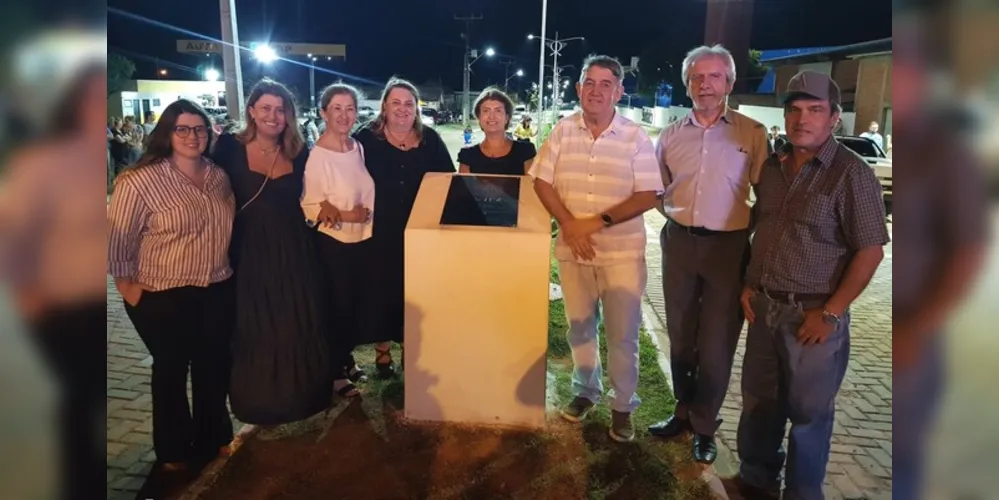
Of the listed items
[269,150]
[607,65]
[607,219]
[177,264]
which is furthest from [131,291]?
[607,65]

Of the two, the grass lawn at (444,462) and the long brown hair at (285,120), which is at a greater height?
the long brown hair at (285,120)

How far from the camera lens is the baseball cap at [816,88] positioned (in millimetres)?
2754

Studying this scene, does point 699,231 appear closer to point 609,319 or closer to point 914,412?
point 609,319

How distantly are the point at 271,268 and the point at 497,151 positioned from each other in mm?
1682

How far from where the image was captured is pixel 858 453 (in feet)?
12.7

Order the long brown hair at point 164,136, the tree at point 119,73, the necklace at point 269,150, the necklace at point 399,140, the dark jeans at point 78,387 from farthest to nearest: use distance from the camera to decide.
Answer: the tree at point 119,73 → the necklace at point 399,140 → the necklace at point 269,150 → the long brown hair at point 164,136 → the dark jeans at point 78,387

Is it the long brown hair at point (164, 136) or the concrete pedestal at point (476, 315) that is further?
the concrete pedestal at point (476, 315)

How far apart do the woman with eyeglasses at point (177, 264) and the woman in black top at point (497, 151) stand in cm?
164

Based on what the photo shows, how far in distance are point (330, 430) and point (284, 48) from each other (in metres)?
15.1

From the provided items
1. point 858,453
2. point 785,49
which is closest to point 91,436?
point 858,453

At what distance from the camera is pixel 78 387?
33.8 inches

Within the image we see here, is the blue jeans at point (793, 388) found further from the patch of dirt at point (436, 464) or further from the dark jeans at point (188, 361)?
the dark jeans at point (188, 361)

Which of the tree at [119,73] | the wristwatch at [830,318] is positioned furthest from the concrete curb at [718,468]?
the tree at [119,73]

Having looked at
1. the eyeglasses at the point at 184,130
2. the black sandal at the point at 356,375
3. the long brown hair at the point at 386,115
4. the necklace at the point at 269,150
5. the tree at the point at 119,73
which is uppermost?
the tree at the point at 119,73
